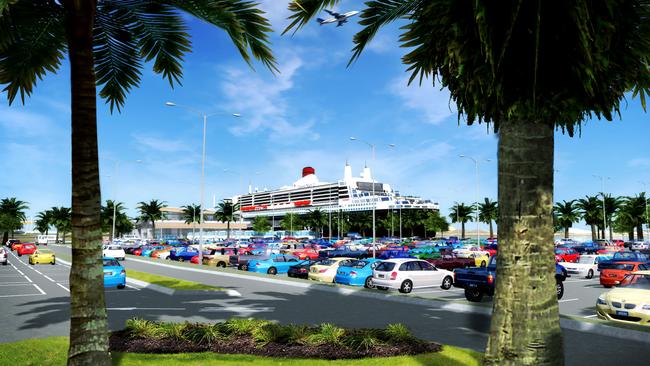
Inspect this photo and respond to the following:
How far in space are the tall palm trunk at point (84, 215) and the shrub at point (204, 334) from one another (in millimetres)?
2918

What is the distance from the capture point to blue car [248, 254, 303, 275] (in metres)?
32.2

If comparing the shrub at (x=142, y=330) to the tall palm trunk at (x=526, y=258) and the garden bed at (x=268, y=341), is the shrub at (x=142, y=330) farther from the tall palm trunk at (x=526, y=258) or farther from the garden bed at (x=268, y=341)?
the tall palm trunk at (x=526, y=258)

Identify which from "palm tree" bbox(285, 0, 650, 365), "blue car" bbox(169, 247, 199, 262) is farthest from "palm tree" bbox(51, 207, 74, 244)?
"palm tree" bbox(285, 0, 650, 365)

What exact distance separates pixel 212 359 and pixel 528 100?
6.67 m

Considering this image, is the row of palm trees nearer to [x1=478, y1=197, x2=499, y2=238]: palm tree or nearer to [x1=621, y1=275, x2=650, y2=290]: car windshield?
[x1=478, y1=197, x2=499, y2=238]: palm tree

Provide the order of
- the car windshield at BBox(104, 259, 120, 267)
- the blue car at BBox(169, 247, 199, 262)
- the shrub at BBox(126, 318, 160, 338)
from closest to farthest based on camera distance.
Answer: the shrub at BBox(126, 318, 160, 338)
the car windshield at BBox(104, 259, 120, 267)
the blue car at BBox(169, 247, 199, 262)

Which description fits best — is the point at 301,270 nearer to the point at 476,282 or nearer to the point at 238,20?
the point at 476,282

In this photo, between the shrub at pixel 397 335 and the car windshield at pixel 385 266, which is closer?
the shrub at pixel 397 335

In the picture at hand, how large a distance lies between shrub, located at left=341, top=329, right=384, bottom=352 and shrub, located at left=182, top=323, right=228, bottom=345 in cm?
244

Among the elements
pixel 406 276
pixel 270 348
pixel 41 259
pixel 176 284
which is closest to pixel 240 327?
pixel 270 348

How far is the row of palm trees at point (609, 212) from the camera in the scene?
299ft

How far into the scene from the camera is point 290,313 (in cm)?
1537

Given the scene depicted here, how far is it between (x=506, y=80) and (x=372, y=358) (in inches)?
218

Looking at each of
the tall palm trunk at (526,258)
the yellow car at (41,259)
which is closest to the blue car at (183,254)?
the yellow car at (41,259)
